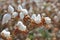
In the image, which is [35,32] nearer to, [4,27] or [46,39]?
[46,39]

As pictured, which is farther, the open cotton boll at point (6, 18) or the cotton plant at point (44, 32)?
the cotton plant at point (44, 32)

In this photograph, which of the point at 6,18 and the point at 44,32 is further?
the point at 44,32

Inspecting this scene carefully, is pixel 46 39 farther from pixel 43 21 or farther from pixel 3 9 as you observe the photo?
pixel 3 9

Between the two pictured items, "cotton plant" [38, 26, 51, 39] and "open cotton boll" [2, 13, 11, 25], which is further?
"cotton plant" [38, 26, 51, 39]

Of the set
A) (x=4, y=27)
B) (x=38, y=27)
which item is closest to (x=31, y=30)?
(x=38, y=27)

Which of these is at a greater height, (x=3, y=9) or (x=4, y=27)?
(x=3, y=9)

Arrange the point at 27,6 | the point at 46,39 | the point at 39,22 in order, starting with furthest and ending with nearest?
1. the point at 27,6
2. the point at 46,39
3. the point at 39,22

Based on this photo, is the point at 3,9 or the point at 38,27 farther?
the point at 3,9

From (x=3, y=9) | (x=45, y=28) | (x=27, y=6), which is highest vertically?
(x=27, y=6)

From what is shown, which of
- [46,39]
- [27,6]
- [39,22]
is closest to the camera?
[39,22]
